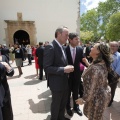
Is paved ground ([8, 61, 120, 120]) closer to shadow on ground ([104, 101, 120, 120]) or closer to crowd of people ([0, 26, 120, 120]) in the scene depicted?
shadow on ground ([104, 101, 120, 120])

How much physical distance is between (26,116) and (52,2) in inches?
688

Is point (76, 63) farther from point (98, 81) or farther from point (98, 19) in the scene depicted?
point (98, 19)

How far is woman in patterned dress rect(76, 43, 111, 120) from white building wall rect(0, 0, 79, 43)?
1760cm

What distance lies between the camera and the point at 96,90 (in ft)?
8.02

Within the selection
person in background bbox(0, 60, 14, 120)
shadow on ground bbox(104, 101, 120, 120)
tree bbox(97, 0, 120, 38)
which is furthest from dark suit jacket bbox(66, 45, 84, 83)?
tree bbox(97, 0, 120, 38)

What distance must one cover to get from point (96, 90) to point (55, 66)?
85 cm

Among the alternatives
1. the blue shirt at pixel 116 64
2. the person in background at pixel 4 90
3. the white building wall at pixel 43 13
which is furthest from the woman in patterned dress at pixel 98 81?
the white building wall at pixel 43 13

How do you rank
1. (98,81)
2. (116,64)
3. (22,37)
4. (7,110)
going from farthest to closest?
(22,37) < (116,64) < (7,110) < (98,81)

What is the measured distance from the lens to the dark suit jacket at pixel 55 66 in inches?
112

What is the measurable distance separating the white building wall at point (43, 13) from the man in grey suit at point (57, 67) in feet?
55.5

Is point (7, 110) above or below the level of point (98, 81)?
below

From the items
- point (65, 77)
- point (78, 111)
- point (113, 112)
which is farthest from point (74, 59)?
point (113, 112)

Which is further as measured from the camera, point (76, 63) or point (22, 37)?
point (22, 37)

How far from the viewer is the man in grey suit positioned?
2850 millimetres
